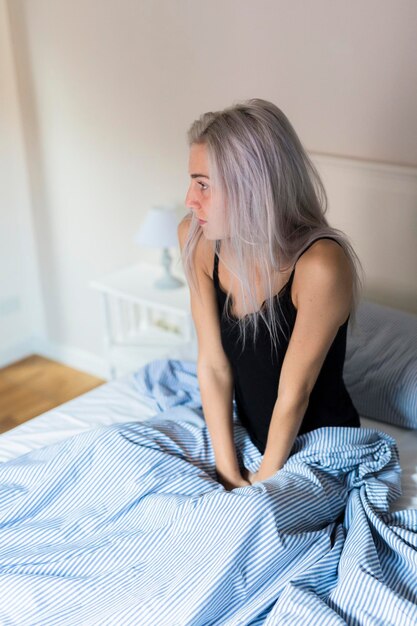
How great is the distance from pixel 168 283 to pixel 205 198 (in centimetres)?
113

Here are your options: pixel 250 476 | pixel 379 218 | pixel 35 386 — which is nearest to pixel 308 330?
pixel 250 476

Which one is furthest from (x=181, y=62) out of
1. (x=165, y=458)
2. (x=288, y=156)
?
(x=165, y=458)

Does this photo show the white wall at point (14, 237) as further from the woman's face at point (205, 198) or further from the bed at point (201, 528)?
the woman's face at point (205, 198)

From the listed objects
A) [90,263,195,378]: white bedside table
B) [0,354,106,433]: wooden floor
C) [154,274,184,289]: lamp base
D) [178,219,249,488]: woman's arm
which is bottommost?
[0,354,106,433]: wooden floor

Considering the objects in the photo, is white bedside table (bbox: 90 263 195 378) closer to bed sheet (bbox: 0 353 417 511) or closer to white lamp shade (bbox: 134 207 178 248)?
white lamp shade (bbox: 134 207 178 248)

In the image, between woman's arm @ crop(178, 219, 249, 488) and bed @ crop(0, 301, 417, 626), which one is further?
woman's arm @ crop(178, 219, 249, 488)

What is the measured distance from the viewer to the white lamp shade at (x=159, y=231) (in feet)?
7.68

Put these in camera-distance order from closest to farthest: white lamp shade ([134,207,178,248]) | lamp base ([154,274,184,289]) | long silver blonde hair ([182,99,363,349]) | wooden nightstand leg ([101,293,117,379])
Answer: long silver blonde hair ([182,99,363,349])
white lamp shade ([134,207,178,248])
lamp base ([154,274,184,289])
wooden nightstand leg ([101,293,117,379])

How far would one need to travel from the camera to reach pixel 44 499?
139cm

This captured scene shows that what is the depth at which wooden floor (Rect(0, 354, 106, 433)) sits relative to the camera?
272cm

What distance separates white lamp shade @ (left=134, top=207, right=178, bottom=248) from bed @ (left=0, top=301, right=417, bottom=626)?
78cm

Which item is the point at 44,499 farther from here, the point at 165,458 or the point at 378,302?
the point at 378,302

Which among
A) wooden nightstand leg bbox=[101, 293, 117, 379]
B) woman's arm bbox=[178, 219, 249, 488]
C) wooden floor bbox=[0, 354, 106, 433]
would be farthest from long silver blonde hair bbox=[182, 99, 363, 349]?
wooden floor bbox=[0, 354, 106, 433]

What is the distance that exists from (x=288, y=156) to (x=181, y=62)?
1.13 metres
